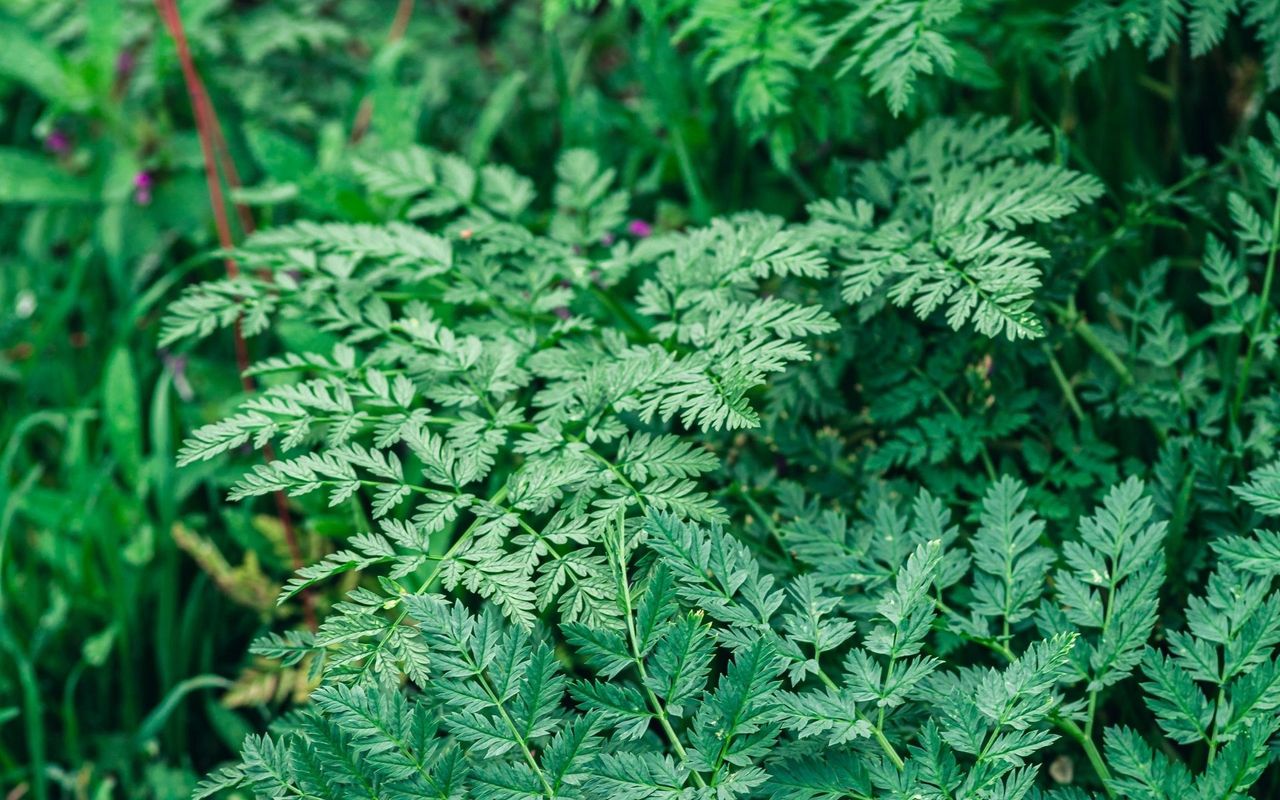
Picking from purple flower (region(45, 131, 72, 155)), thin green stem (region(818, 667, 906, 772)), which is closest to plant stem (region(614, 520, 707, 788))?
thin green stem (region(818, 667, 906, 772))

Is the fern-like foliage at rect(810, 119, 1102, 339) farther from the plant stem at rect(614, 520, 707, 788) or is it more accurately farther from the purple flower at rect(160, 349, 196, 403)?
the purple flower at rect(160, 349, 196, 403)

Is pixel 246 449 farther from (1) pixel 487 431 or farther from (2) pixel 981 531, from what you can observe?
(2) pixel 981 531

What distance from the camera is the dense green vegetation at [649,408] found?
1.17 meters

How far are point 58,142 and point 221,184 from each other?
0.55m

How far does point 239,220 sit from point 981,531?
64.7 inches

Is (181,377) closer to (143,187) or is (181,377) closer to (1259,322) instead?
(143,187)

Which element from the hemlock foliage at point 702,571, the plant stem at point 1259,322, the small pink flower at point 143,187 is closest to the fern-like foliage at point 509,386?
the hemlock foliage at point 702,571

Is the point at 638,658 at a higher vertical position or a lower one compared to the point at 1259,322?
lower

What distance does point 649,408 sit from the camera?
50.7 inches

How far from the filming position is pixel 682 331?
4.72 feet

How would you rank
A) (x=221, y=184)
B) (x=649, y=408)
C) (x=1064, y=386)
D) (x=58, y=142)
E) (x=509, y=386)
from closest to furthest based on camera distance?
(x=649, y=408)
(x=509, y=386)
(x=1064, y=386)
(x=221, y=184)
(x=58, y=142)

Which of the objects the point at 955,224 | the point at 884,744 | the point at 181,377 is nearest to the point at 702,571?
the point at 884,744

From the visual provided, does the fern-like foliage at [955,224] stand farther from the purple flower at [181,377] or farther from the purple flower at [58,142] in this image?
the purple flower at [58,142]

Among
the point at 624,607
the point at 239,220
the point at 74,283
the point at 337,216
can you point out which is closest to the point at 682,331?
Answer: the point at 624,607
